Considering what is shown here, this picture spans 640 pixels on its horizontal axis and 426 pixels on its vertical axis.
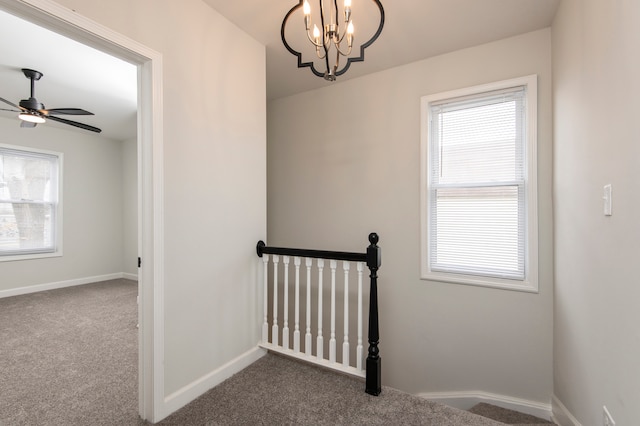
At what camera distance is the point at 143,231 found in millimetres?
1730

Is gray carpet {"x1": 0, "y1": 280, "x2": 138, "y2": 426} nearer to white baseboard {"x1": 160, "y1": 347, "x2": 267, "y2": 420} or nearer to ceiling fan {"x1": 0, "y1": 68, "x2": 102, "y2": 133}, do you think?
white baseboard {"x1": 160, "y1": 347, "x2": 267, "y2": 420}

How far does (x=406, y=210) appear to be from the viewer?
9.25ft

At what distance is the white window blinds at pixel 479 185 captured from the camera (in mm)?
2434

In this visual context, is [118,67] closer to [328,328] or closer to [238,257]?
[238,257]

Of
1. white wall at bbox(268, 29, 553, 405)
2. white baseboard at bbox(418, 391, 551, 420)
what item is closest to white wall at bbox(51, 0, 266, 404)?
white wall at bbox(268, 29, 553, 405)

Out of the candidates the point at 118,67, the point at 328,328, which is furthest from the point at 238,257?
the point at 118,67

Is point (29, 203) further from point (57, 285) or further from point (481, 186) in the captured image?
point (481, 186)

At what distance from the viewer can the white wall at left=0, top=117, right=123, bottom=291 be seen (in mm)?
4574

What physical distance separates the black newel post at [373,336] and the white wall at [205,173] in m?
0.96

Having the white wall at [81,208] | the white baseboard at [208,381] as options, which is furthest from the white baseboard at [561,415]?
the white wall at [81,208]

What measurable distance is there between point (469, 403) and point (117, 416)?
2.56 metres

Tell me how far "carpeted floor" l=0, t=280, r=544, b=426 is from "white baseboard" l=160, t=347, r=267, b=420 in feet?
0.14

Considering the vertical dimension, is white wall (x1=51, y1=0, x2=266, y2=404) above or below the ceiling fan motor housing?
below

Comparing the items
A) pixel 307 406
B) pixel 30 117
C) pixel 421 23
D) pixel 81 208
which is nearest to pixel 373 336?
pixel 307 406
